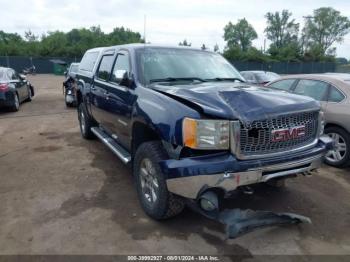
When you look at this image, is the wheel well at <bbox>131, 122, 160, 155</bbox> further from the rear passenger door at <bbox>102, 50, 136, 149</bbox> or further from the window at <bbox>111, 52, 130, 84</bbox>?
the window at <bbox>111, 52, 130, 84</bbox>

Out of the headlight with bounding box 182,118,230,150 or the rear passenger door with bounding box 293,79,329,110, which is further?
the rear passenger door with bounding box 293,79,329,110

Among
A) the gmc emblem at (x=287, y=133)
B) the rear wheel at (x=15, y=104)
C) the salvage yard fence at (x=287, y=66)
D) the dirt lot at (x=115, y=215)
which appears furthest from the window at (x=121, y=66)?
the salvage yard fence at (x=287, y=66)

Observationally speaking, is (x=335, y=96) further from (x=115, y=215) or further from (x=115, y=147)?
(x=115, y=215)

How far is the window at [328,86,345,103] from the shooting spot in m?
5.93

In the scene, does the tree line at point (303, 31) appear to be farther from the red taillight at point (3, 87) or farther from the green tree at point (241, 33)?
the red taillight at point (3, 87)

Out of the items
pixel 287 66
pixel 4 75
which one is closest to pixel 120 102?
pixel 4 75

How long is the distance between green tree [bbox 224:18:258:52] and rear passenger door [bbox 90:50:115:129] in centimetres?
8799

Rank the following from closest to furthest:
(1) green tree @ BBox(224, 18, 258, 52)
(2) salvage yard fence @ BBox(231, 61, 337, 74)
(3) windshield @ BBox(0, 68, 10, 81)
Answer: (3) windshield @ BBox(0, 68, 10, 81) < (2) salvage yard fence @ BBox(231, 61, 337, 74) < (1) green tree @ BBox(224, 18, 258, 52)

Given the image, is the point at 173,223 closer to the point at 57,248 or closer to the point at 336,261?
the point at 57,248

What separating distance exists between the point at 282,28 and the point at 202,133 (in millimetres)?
97897

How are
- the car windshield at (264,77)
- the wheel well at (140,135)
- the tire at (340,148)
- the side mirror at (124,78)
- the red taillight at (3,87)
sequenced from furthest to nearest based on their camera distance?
1. the car windshield at (264,77)
2. the red taillight at (3,87)
3. the tire at (340,148)
4. the side mirror at (124,78)
5. the wheel well at (140,135)

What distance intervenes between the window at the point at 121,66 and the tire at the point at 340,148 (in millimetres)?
3680

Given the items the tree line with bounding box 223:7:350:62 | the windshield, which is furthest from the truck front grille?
the tree line with bounding box 223:7:350:62

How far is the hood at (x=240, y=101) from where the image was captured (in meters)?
3.29
